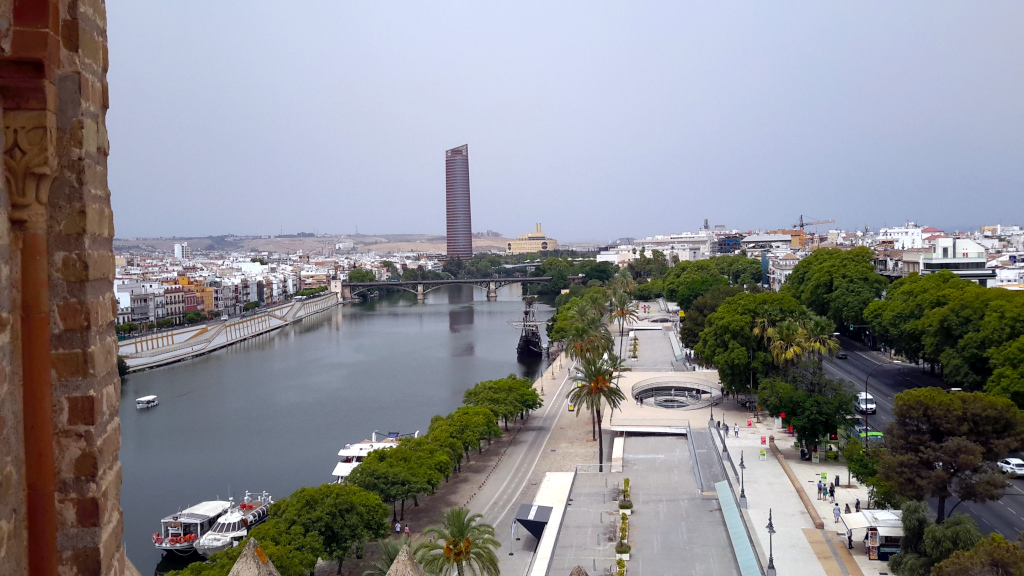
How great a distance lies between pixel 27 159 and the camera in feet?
8.20

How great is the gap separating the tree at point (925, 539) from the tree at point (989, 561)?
1.77 meters

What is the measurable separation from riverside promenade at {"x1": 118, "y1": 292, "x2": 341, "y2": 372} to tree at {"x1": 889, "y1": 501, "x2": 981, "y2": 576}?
4235cm

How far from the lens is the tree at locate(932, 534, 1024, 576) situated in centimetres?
1119

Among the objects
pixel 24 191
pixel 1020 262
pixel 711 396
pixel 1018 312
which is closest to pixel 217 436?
pixel 711 396

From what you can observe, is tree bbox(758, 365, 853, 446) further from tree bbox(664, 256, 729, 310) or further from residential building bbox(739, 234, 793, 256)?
residential building bbox(739, 234, 793, 256)

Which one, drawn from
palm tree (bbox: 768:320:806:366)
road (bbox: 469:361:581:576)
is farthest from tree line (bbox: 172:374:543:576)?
palm tree (bbox: 768:320:806:366)

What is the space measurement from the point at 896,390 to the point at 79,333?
31938 millimetres

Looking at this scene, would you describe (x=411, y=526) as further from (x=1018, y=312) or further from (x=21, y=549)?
(x=1018, y=312)

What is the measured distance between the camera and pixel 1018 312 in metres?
24.8

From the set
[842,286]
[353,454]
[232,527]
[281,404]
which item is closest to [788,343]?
[353,454]

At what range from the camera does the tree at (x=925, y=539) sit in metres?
13.7

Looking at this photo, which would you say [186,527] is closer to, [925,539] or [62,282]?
[925,539]

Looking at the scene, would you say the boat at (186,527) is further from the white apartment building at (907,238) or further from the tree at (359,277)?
the tree at (359,277)

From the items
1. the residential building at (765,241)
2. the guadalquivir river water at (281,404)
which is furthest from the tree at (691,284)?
the residential building at (765,241)
